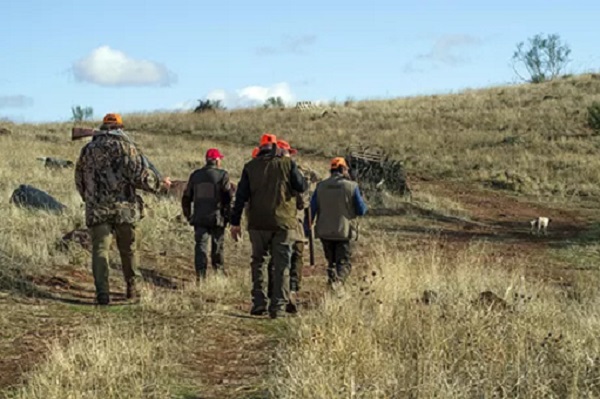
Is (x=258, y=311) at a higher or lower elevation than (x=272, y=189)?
lower

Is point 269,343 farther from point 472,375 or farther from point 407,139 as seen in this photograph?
point 407,139

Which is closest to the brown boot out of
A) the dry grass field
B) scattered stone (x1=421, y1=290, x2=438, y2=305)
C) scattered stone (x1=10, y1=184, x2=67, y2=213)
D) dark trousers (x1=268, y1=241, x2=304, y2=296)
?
the dry grass field

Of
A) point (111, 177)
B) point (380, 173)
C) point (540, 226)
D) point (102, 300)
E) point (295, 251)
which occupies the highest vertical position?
point (111, 177)

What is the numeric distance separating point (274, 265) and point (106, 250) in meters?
1.68

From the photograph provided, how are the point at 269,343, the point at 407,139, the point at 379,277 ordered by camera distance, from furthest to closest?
the point at 407,139
the point at 379,277
the point at 269,343

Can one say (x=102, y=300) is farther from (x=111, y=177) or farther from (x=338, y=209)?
(x=338, y=209)

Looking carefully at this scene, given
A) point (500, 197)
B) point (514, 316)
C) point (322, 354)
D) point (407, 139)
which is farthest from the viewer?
point (407, 139)

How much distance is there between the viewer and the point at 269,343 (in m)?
6.78

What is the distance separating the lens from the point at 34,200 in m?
12.8

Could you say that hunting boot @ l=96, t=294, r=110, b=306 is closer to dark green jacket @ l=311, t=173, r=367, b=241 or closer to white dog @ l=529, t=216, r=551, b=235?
dark green jacket @ l=311, t=173, r=367, b=241

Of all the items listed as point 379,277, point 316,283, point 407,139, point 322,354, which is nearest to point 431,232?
point 316,283

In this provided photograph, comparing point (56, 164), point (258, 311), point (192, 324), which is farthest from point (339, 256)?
point (56, 164)

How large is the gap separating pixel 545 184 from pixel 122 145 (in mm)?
22110

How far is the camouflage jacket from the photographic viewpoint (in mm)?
7895
